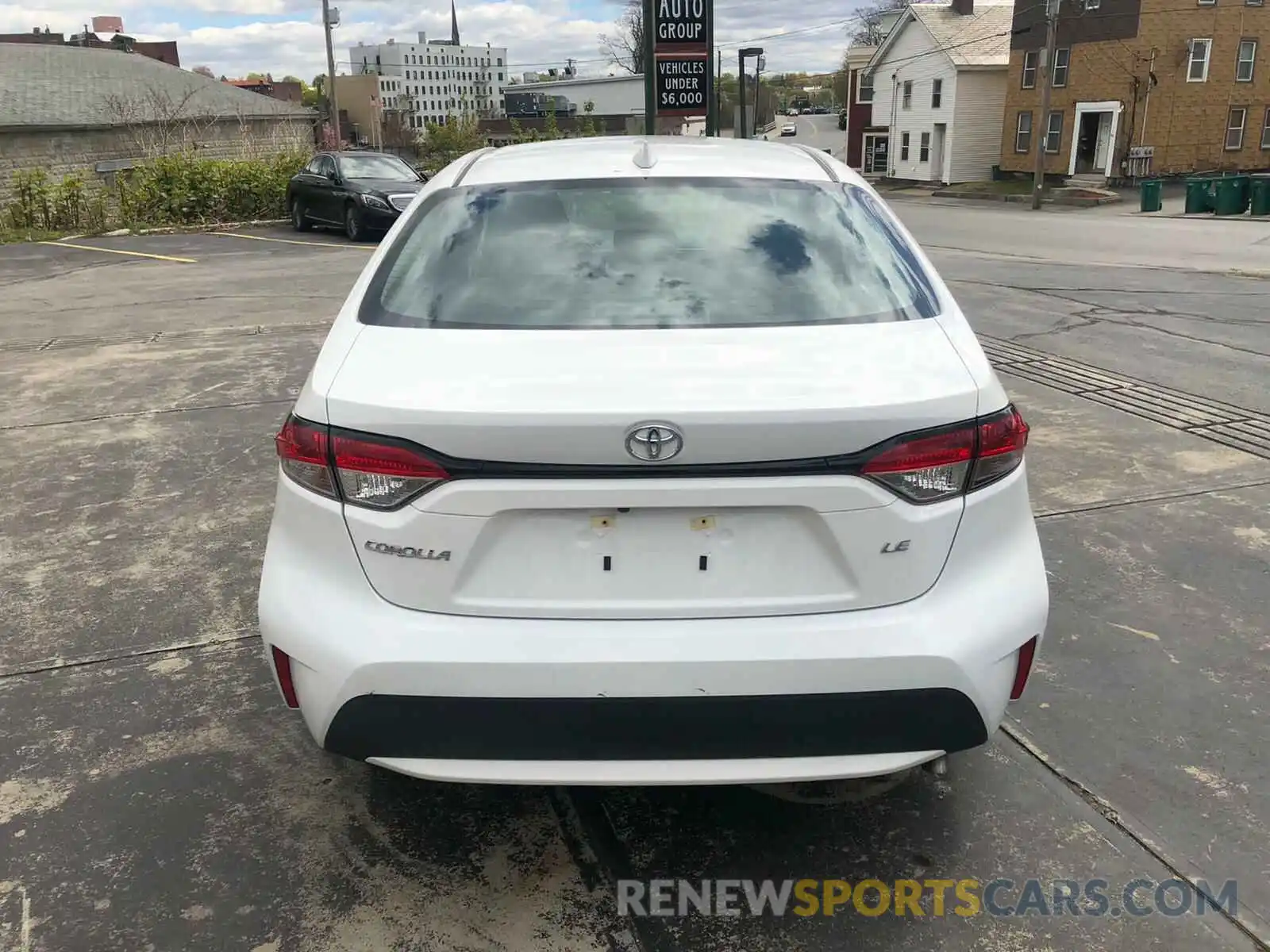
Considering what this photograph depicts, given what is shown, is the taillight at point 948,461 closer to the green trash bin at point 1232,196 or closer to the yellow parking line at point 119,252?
the yellow parking line at point 119,252

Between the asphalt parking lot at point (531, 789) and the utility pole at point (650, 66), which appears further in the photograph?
the utility pole at point (650, 66)

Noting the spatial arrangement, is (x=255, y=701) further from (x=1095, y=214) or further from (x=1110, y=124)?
(x=1110, y=124)

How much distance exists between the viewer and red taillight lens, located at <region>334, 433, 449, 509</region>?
2.19m

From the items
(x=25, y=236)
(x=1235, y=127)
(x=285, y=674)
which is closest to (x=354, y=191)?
(x=25, y=236)

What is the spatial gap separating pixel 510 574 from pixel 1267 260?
17.4 metres

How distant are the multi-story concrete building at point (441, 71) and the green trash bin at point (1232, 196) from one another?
96078 mm

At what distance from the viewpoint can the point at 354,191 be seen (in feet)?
61.0

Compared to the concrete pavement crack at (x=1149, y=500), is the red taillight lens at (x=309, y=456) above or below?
above

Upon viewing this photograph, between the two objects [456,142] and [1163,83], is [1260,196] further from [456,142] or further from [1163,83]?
[456,142]

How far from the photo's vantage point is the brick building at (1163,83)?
121 feet

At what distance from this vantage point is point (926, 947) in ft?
7.79

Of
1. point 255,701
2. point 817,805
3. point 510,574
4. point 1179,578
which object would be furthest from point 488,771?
point 1179,578

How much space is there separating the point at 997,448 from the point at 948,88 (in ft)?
158

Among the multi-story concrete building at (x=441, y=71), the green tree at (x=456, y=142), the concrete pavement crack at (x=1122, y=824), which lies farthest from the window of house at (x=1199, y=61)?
the multi-story concrete building at (x=441, y=71)
